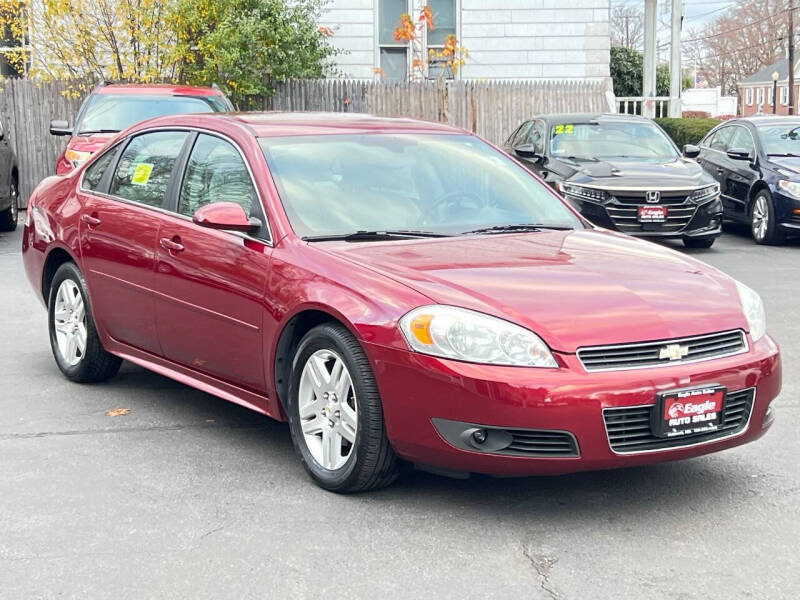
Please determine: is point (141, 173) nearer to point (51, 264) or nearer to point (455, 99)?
point (51, 264)

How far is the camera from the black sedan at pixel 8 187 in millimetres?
15164

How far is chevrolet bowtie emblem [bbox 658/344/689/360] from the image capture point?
4520 mm

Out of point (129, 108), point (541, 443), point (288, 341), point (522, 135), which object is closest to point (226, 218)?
point (288, 341)

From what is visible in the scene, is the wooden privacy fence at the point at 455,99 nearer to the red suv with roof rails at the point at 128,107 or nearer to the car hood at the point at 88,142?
the red suv with roof rails at the point at 128,107

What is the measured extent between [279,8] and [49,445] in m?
16.4

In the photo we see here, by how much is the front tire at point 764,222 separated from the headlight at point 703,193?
1.21m

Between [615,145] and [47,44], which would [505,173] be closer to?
[615,145]

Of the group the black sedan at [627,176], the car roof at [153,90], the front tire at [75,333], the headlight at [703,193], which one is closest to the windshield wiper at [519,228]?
the front tire at [75,333]

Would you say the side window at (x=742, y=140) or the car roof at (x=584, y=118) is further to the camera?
the side window at (x=742, y=140)

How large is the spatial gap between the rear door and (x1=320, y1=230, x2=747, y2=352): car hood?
139 cm

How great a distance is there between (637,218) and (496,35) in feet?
41.8

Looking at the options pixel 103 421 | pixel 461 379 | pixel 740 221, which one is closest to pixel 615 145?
pixel 740 221

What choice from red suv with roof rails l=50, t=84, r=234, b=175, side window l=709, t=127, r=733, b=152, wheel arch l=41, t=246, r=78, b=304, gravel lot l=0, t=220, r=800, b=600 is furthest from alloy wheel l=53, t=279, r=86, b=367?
side window l=709, t=127, r=733, b=152

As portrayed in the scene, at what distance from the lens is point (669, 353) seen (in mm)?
4527
